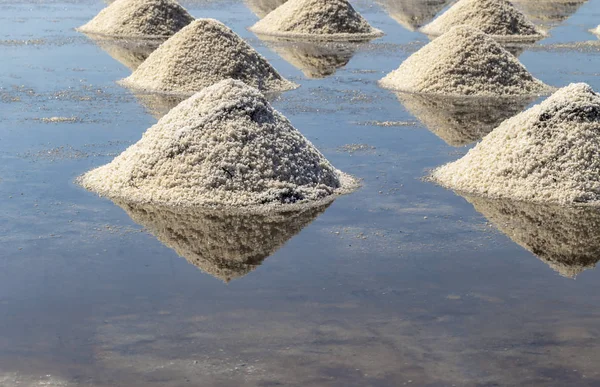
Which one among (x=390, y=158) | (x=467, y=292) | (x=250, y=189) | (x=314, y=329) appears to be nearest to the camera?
(x=314, y=329)

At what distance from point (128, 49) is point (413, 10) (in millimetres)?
9660

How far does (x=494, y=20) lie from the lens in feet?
66.5

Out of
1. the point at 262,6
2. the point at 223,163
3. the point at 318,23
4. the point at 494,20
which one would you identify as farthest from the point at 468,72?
the point at 262,6

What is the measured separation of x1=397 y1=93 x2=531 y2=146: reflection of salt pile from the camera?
12.4 m

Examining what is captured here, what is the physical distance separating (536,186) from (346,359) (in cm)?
388

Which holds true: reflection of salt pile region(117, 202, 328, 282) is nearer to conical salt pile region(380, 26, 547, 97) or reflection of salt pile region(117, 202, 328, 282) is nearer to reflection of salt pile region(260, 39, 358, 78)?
conical salt pile region(380, 26, 547, 97)

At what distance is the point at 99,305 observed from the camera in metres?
6.96

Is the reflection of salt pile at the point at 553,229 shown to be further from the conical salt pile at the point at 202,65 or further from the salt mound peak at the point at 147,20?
the salt mound peak at the point at 147,20

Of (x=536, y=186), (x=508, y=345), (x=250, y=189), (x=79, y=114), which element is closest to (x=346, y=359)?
(x=508, y=345)

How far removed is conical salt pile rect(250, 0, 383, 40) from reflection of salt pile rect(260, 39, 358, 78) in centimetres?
74

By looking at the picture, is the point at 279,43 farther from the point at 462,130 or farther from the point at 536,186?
the point at 536,186

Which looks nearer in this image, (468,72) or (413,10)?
(468,72)

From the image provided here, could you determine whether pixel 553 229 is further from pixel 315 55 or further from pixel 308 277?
pixel 315 55

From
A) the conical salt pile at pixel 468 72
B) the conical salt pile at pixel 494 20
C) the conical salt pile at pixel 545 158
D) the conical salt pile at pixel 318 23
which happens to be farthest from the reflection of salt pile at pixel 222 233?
the conical salt pile at pixel 494 20
